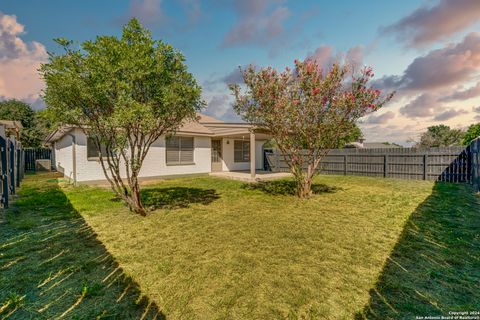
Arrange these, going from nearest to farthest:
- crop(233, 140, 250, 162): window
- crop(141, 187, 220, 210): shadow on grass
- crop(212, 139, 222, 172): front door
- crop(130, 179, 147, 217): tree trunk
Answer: crop(130, 179, 147, 217): tree trunk < crop(141, 187, 220, 210): shadow on grass < crop(212, 139, 222, 172): front door < crop(233, 140, 250, 162): window

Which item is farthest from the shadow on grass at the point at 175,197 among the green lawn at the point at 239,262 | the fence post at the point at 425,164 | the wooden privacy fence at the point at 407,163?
the fence post at the point at 425,164

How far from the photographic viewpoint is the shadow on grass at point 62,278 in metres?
2.43

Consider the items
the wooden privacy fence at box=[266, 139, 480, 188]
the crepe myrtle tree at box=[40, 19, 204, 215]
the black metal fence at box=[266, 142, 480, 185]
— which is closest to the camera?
Answer: the crepe myrtle tree at box=[40, 19, 204, 215]

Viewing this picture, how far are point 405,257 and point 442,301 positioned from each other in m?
Result: 1.14

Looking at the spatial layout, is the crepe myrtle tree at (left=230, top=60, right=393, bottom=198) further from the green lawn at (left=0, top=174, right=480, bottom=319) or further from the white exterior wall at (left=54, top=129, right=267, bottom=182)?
the white exterior wall at (left=54, top=129, right=267, bottom=182)

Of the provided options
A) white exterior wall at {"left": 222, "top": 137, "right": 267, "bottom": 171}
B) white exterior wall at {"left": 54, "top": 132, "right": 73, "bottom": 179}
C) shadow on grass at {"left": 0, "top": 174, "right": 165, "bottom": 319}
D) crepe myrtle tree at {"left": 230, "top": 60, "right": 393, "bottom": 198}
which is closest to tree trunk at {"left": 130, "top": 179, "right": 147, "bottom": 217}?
shadow on grass at {"left": 0, "top": 174, "right": 165, "bottom": 319}

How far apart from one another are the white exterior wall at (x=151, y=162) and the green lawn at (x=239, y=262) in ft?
13.7

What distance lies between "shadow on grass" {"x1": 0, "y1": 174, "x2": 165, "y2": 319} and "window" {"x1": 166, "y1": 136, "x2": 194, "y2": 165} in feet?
27.0

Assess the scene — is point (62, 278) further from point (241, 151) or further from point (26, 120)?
point (26, 120)

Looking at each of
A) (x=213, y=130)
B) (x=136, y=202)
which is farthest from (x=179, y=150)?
(x=136, y=202)

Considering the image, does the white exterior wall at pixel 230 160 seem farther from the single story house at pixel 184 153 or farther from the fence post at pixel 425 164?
the fence post at pixel 425 164

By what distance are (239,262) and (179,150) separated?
11055mm

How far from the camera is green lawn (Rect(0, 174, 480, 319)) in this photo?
249 cm

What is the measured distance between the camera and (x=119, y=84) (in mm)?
4793
